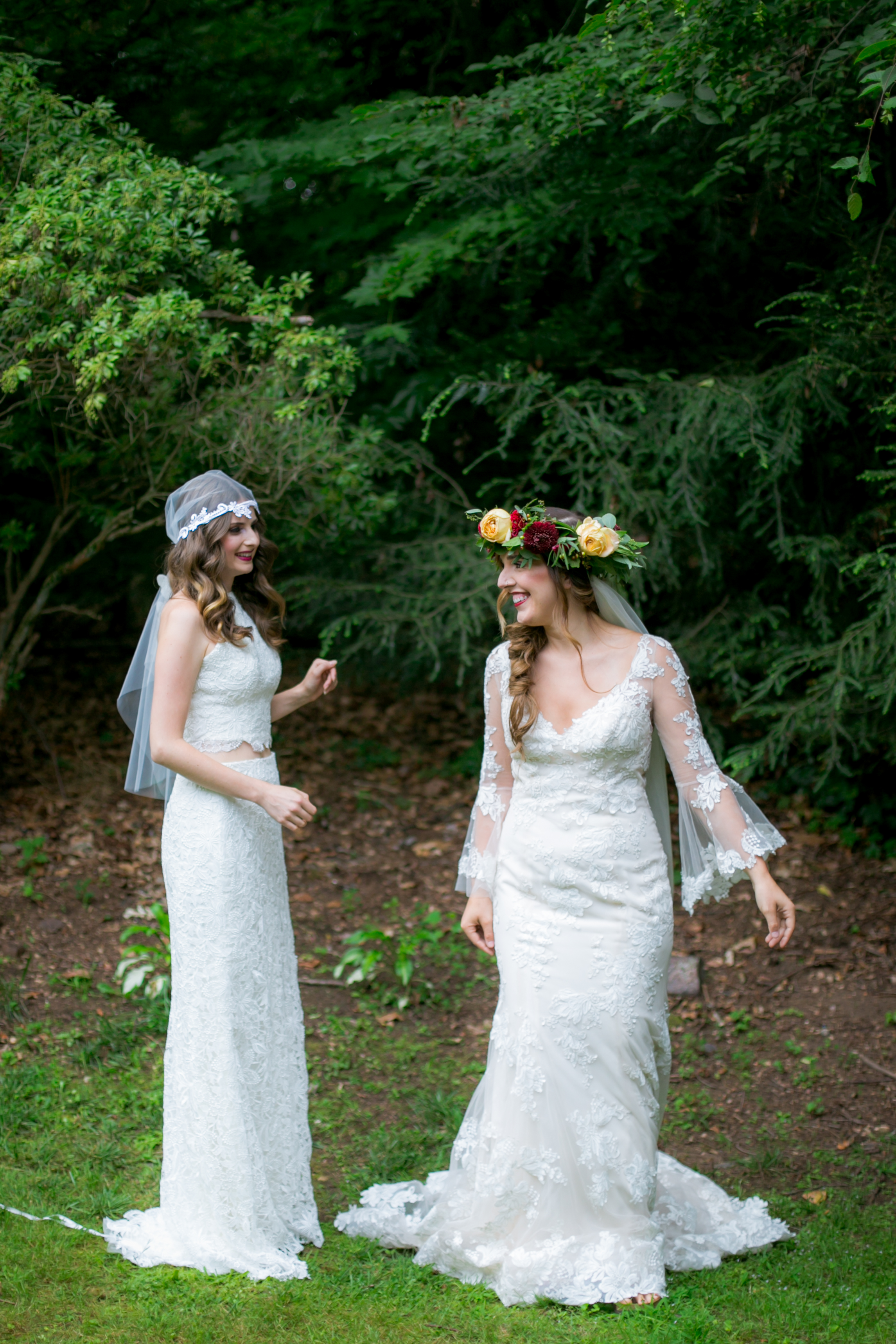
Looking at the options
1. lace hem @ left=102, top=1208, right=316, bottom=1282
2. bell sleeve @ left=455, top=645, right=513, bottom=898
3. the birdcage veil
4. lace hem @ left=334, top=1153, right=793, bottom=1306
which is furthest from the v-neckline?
lace hem @ left=102, top=1208, right=316, bottom=1282

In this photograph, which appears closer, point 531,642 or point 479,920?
point 531,642

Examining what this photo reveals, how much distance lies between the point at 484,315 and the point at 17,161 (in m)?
3.34

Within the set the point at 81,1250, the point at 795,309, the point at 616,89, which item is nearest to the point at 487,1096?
the point at 81,1250

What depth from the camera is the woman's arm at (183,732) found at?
3.56m

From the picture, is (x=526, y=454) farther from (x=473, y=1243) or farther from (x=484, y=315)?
(x=473, y=1243)

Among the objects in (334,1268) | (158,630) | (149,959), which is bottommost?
(149,959)

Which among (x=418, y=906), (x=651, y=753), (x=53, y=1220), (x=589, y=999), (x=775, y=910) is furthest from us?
(x=418, y=906)

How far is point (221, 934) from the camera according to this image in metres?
3.72

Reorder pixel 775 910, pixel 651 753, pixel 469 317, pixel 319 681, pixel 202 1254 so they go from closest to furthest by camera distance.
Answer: pixel 775 910
pixel 202 1254
pixel 651 753
pixel 319 681
pixel 469 317

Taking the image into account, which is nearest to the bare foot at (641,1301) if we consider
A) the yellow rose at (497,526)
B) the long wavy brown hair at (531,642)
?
the long wavy brown hair at (531,642)

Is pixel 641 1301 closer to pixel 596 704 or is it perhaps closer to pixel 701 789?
pixel 701 789

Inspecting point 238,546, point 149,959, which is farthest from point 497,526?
point 149,959

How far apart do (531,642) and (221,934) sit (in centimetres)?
136

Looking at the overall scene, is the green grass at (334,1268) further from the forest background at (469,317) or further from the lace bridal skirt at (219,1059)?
the forest background at (469,317)
